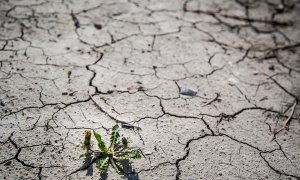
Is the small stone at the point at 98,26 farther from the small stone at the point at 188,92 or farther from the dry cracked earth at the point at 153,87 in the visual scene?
the small stone at the point at 188,92

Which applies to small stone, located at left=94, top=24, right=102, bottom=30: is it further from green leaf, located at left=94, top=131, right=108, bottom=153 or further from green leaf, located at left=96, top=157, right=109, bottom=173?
green leaf, located at left=96, top=157, right=109, bottom=173

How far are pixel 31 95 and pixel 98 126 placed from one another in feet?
2.11

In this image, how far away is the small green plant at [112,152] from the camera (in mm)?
2184

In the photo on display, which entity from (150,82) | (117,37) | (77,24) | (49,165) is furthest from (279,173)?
(77,24)

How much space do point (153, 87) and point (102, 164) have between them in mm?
932

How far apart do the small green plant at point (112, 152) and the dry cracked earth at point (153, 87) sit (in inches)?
2.6

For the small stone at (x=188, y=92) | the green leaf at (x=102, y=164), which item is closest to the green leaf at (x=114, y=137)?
the green leaf at (x=102, y=164)

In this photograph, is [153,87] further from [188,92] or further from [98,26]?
[98,26]

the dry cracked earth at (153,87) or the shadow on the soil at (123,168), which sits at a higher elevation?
the dry cracked earth at (153,87)

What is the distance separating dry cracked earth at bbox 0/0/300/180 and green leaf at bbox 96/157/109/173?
0.13 ft

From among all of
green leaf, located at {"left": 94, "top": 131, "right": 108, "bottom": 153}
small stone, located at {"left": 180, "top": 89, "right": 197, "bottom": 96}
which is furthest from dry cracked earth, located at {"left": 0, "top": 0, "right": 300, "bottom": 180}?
green leaf, located at {"left": 94, "top": 131, "right": 108, "bottom": 153}

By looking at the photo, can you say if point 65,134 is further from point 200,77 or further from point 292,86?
point 292,86

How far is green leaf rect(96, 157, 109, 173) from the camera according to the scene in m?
2.13

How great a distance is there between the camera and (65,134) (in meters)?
2.33
